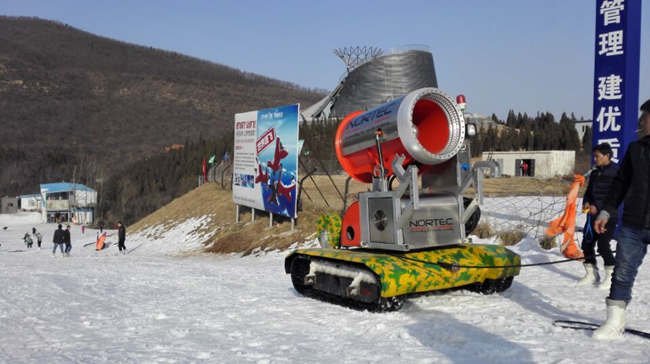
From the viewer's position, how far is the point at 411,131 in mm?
6844

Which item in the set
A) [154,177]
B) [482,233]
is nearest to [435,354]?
[482,233]

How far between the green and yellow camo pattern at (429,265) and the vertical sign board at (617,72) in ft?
22.4

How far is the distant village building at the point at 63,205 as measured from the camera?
70.6m

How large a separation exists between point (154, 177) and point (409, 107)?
81.4 meters

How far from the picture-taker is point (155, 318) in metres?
7.14

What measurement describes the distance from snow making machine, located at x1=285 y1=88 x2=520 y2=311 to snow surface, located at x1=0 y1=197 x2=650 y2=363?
366 millimetres

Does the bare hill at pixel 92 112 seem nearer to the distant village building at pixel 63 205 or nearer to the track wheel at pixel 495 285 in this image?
the distant village building at pixel 63 205

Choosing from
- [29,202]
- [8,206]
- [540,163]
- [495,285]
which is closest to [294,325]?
[495,285]

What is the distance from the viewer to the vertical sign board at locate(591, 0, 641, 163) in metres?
12.4

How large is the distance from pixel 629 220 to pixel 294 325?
12.3 feet

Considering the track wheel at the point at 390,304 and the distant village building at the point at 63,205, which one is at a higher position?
the track wheel at the point at 390,304

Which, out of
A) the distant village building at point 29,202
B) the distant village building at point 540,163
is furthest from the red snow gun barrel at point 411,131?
the distant village building at point 29,202

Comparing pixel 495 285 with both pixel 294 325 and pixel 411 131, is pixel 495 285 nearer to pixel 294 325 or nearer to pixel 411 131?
pixel 411 131

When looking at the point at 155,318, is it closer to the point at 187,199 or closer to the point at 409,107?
A: the point at 409,107
